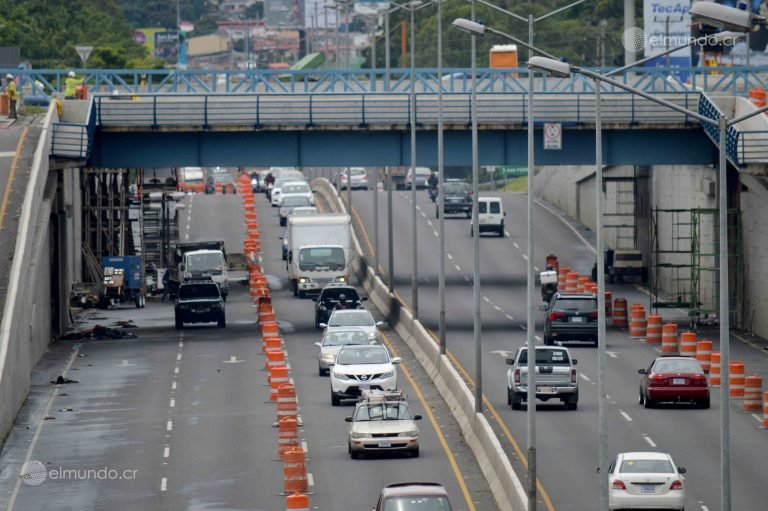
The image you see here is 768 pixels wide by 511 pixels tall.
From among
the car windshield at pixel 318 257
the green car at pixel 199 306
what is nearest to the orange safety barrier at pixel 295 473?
the green car at pixel 199 306

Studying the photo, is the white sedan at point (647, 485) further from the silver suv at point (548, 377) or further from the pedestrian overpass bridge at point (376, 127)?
the pedestrian overpass bridge at point (376, 127)

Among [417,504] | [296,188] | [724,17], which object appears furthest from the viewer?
[296,188]

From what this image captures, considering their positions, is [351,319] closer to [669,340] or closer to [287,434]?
[669,340]

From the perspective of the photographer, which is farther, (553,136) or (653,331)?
(553,136)

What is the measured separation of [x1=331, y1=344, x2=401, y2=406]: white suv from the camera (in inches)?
1844

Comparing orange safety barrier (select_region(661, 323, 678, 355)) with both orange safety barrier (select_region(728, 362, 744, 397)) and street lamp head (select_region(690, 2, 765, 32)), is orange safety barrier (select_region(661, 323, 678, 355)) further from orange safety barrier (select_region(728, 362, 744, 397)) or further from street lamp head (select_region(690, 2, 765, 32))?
street lamp head (select_region(690, 2, 765, 32))

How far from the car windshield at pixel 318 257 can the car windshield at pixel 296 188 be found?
2944cm

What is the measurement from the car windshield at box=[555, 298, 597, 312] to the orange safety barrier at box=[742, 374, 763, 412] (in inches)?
465

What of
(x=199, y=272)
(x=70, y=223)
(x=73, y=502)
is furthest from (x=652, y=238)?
(x=73, y=502)

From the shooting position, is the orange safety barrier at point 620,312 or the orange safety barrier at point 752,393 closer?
the orange safety barrier at point 752,393

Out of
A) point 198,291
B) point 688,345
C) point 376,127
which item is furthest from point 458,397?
point 198,291

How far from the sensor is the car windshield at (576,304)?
57.3 meters

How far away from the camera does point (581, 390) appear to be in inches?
1919

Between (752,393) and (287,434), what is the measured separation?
11.6 metres
